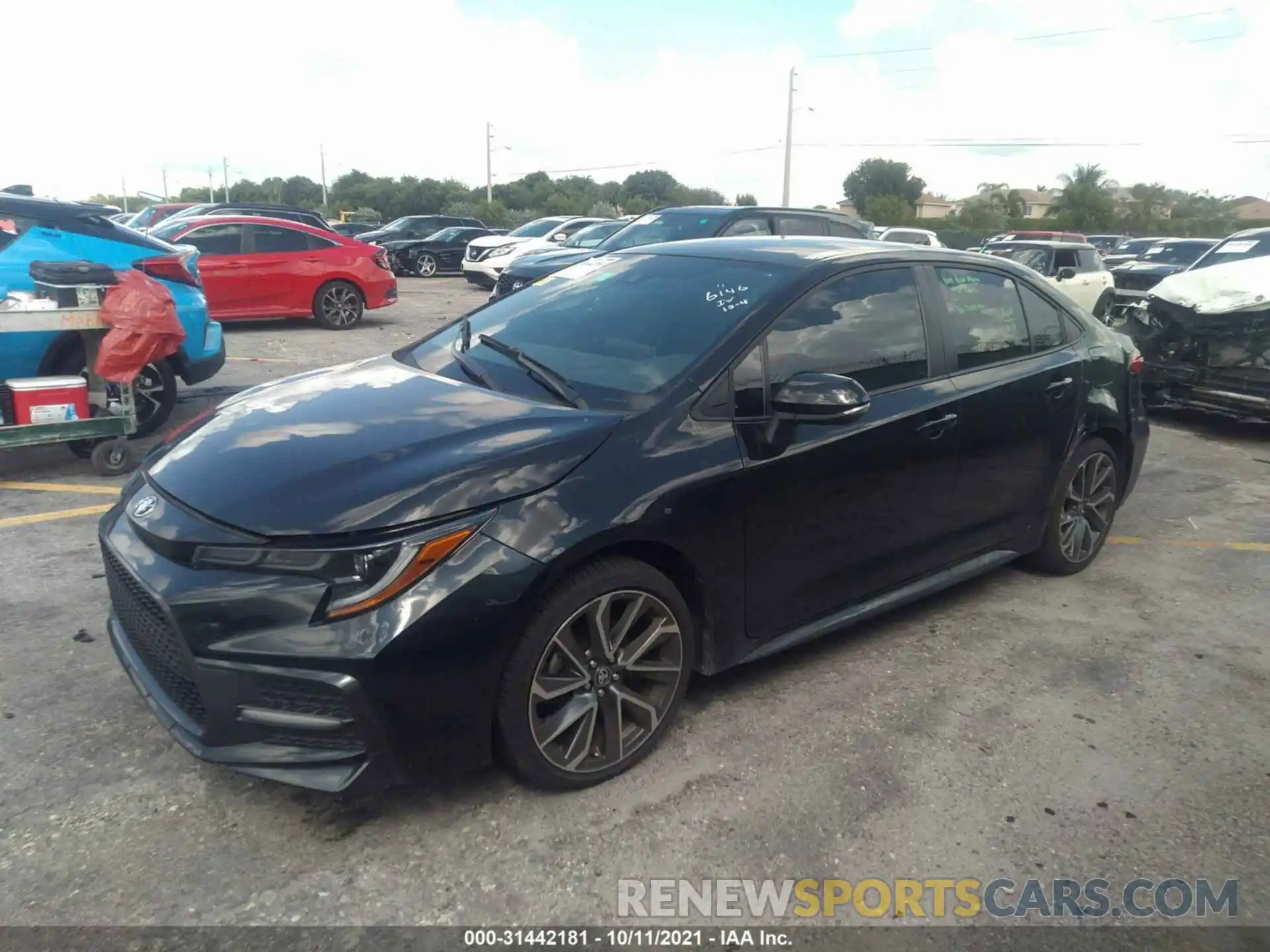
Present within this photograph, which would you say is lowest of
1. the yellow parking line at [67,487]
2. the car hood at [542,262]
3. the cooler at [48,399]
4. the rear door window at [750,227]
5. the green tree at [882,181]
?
the yellow parking line at [67,487]

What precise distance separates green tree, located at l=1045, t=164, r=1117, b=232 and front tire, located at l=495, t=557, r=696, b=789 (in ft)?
190

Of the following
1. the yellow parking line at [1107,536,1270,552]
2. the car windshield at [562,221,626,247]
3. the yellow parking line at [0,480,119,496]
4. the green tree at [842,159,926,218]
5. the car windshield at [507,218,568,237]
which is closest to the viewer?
the yellow parking line at [1107,536,1270,552]

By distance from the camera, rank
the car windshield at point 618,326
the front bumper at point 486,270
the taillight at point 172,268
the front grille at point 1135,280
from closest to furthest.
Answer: the car windshield at point 618,326, the taillight at point 172,268, the front grille at point 1135,280, the front bumper at point 486,270

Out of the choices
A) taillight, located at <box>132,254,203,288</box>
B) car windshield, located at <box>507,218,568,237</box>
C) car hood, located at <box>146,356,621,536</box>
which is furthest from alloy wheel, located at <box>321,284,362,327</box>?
car hood, located at <box>146,356,621,536</box>

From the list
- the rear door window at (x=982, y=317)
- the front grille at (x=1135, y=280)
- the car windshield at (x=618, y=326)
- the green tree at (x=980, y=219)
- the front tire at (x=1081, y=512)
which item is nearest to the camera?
the car windshield at (x=618, y=326)

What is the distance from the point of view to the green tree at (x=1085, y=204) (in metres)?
57.0

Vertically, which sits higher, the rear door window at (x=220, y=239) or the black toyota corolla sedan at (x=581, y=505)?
the rear door window at (x=220, y=239)

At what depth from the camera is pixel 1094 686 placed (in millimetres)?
3971

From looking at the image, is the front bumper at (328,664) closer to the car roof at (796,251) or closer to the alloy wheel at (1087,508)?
the car roof at (796,251)

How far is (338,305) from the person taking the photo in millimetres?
13461

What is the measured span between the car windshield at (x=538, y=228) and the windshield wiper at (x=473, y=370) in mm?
18567

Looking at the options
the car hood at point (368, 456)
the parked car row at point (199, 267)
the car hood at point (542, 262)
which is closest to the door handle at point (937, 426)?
the car hood at point (368, 456)

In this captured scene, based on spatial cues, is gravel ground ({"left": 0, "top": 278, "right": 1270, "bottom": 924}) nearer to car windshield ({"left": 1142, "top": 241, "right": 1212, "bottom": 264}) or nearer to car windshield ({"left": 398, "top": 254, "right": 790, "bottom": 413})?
car windshield ({"left": 398, "top": 254, "right": 790, "bottom": 413})

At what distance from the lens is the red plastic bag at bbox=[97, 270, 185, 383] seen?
19.7 feet
